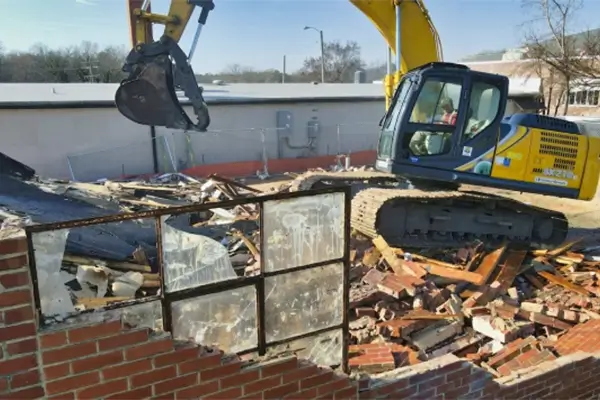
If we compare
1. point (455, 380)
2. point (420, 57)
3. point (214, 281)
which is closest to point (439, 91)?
point (420, 57)

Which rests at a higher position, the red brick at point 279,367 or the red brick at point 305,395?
the red brick at point 279,367

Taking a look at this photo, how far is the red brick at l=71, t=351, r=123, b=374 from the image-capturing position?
2633 mm

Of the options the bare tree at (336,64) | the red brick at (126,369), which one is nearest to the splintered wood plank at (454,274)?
the red brick at (126,369)

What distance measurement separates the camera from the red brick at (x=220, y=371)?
2966 millimetres

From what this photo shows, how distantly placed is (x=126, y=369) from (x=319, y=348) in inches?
56.5

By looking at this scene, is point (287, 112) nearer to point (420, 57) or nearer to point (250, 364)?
point (420, 57)

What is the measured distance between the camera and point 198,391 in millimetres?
2959

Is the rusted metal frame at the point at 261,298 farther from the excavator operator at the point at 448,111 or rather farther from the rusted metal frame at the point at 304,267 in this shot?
the excavator operator at the point at 448,111

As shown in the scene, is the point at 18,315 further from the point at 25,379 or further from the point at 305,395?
the point at 305,395

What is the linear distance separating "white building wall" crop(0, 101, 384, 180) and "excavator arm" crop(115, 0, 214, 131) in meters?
10.3

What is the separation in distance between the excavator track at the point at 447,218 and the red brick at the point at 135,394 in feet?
20.1

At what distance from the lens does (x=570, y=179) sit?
9.15 m

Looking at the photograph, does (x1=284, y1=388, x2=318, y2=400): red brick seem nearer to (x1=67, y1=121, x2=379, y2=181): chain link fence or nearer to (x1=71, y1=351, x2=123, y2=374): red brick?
(x1=71, y1=351, x2=123, y2=374): red brick

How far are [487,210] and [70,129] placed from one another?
48.0 feet
